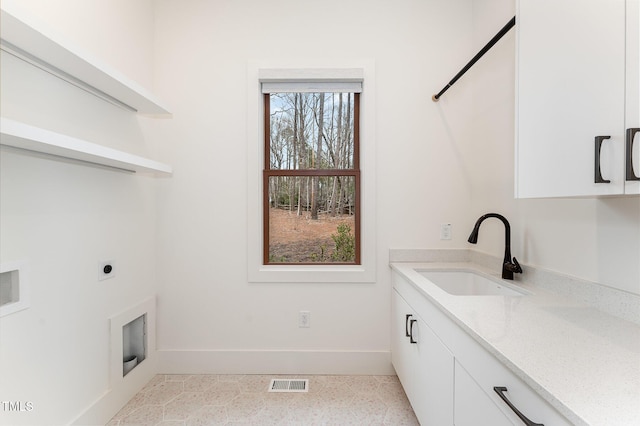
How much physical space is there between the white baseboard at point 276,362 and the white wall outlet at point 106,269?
0.80 metres

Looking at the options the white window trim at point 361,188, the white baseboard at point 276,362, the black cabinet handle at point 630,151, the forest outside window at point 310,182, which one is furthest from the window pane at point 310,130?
the black cabinet handle at point 630,151

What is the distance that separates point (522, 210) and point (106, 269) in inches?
96.3

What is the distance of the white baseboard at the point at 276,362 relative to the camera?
218 centimetres

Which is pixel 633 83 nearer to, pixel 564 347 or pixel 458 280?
pixel 564 347

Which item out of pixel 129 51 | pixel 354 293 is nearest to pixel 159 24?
pixel 129 51

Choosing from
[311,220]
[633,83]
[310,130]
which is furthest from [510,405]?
[310,130]

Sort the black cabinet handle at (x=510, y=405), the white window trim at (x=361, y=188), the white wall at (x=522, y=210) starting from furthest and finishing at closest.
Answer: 1. the white window trim at (x=361, y=188)
2. the white wall at (x=522, y=210)
3. the black cabinet handle at (x=510, y=405)

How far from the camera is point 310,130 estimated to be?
7.61 ft

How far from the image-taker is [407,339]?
179cm

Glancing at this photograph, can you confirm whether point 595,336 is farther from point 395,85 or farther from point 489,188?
point 395,85

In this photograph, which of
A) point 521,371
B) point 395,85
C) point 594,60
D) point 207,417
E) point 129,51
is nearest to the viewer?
point 521,371

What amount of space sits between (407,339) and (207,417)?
1282mm

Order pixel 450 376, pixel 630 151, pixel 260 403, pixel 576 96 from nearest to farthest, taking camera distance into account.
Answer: pixel 630 151, pixel 576 96, pixel 450 376, pixel 260 403

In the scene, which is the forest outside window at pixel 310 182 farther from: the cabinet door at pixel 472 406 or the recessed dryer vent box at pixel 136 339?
the cabinet door at pixel 472 406
